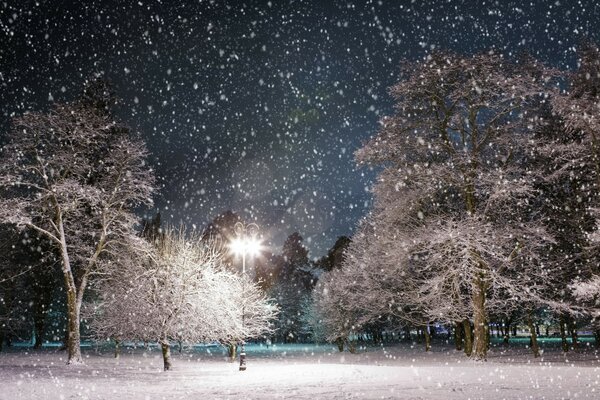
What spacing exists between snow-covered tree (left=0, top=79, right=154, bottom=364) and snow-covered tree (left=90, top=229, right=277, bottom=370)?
271 centimetres

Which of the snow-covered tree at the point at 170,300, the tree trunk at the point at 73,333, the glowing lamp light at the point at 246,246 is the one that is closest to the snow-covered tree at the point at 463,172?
the glowing lamp light at the point at 246,246

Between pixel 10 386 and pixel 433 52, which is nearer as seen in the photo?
pixel 10 386

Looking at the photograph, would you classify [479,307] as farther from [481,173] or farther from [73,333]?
[73,333]

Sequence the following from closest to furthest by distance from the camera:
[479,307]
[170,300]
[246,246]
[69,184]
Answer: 1. [479,307]
2. [170,300]
3. [69,184]
4. [246,246]

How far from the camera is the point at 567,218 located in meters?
25.6

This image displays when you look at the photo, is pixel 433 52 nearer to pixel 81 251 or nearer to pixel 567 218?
pixel 567 218

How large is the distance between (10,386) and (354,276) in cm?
2054

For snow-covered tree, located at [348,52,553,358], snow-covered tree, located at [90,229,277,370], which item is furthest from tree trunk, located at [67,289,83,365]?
snow-covered tree, located at [348,52,553,358]

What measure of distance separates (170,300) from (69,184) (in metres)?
7.07

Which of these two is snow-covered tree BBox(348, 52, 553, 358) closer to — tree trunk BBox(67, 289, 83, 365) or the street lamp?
the street lamp

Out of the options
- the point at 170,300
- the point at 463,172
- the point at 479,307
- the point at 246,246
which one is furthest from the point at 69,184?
the point at 479,307

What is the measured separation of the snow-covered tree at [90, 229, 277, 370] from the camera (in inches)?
802

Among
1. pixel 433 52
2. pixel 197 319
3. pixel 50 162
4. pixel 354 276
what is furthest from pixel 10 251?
pixel 433 52

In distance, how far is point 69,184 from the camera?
2156 centimetres
